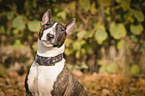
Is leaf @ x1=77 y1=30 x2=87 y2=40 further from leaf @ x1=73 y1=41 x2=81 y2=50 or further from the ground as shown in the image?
the ground

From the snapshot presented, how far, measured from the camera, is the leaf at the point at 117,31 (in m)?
3.75

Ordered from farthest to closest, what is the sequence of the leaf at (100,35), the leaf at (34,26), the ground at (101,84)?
the leaf at (100,35), the leaf at (34,26), the ground at (101,84)

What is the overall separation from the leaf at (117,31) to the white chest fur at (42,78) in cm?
220

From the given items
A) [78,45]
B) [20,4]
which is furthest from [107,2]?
→ [20,4]

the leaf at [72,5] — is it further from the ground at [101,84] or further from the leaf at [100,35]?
the ground at [101,84]

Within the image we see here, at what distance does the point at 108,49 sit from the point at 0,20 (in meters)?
3.31

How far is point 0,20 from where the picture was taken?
455 cm

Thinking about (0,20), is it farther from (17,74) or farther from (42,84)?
(42,84)

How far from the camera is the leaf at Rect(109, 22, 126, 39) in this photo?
3754 mm

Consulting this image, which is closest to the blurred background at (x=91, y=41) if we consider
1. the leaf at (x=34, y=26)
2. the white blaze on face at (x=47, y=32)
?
the leaf at (x=34, y=26)

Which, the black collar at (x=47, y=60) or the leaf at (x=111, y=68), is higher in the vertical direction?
the black collar at (x=47, y=60)

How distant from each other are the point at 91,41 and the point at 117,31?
81cm

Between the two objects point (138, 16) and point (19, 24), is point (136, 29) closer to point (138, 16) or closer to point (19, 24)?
point (138, 16)

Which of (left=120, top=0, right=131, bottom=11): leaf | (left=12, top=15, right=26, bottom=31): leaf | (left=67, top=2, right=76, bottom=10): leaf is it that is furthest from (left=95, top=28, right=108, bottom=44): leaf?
(left=12, top=15, right=26, bottom=31): leaf
